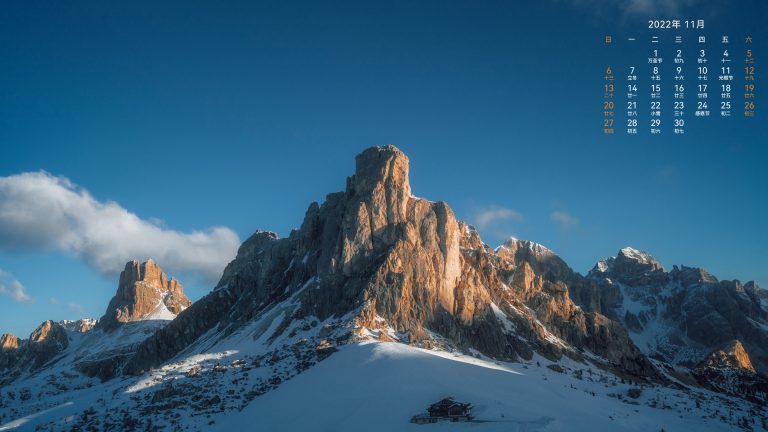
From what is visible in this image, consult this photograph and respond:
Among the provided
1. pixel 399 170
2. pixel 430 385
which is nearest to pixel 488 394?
pixel 430 385

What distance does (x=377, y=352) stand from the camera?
4878cm

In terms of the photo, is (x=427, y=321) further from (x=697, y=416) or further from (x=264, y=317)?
(x=697, y=416)

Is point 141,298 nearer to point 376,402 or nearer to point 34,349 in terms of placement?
point 34,349

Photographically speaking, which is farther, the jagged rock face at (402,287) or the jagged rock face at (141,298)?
the jagged rock face at (141,298)

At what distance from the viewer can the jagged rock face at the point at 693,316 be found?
16488 centimetres

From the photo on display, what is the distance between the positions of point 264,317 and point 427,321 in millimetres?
32031

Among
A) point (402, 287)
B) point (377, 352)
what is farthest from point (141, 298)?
point (377, 352)

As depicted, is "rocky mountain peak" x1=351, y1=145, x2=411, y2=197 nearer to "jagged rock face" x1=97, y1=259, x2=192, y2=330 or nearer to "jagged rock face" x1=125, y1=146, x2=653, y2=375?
"jagged rock face" x1=125, y1=146, x2=653, y2=375

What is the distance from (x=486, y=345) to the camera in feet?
261

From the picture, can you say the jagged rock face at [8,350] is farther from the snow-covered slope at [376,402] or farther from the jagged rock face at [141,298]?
the snow-covered slope at [376,402]

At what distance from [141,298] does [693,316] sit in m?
191

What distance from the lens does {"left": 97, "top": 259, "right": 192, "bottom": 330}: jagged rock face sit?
17162 cm

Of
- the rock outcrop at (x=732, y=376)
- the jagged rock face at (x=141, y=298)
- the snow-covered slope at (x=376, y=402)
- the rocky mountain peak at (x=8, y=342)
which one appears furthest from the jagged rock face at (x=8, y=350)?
the rock outcrop at (x=732, y=376)

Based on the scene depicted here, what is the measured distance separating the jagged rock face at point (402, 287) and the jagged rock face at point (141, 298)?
66.3 metres
